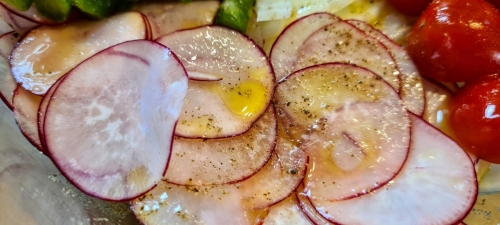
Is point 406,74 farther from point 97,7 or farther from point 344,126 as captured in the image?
point 97,7

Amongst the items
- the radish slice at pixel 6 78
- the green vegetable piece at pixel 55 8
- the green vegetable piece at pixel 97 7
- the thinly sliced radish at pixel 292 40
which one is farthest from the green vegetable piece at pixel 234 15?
the radish slice at pixel 6 78

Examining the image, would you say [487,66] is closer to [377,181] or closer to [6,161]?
[377,181]

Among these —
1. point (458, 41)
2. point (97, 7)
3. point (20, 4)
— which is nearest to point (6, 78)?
point (20, 4)

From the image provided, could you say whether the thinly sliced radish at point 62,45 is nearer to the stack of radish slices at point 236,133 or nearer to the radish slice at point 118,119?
the stack of radish slices at point 236,133

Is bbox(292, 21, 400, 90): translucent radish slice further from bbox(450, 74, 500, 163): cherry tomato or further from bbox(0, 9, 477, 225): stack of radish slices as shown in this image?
bbox(450, 74, 500, 163): cherry tomato

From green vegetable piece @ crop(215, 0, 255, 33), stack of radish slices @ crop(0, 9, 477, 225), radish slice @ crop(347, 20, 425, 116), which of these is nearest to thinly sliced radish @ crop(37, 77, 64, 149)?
stack of radish slices @ crop(0, 9, 477, 225)

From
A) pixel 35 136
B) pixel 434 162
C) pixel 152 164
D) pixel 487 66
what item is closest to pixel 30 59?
pixel 35 136
